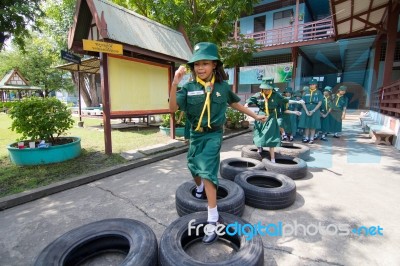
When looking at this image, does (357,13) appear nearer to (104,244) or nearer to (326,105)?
(326,105)

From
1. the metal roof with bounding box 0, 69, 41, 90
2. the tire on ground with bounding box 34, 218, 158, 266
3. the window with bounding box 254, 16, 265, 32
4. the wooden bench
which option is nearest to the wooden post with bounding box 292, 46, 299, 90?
the window with bounding box 254, 16, 265, 32

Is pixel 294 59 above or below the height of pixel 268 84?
above

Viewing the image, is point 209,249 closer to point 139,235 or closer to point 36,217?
point 139,235

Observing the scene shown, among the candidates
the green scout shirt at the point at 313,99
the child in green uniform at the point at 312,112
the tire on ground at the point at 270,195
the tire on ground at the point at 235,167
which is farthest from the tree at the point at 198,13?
the tire on ground at the point at 270,195

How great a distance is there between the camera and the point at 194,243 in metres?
2.28

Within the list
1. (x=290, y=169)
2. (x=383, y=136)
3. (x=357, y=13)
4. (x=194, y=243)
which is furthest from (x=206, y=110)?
(x=357, y=13)

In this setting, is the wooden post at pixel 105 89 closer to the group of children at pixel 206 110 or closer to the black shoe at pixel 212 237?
the group of children at pixel 206 110

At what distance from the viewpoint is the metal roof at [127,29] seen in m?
4.87

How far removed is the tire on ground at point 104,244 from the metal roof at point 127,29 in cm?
403

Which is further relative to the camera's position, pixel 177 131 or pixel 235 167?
pixel 177 131

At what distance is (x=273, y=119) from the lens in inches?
179

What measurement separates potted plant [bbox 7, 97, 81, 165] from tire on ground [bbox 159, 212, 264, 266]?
3729mm

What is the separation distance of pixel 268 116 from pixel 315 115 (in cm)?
365

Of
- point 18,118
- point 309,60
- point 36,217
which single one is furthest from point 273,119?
point 309,60
